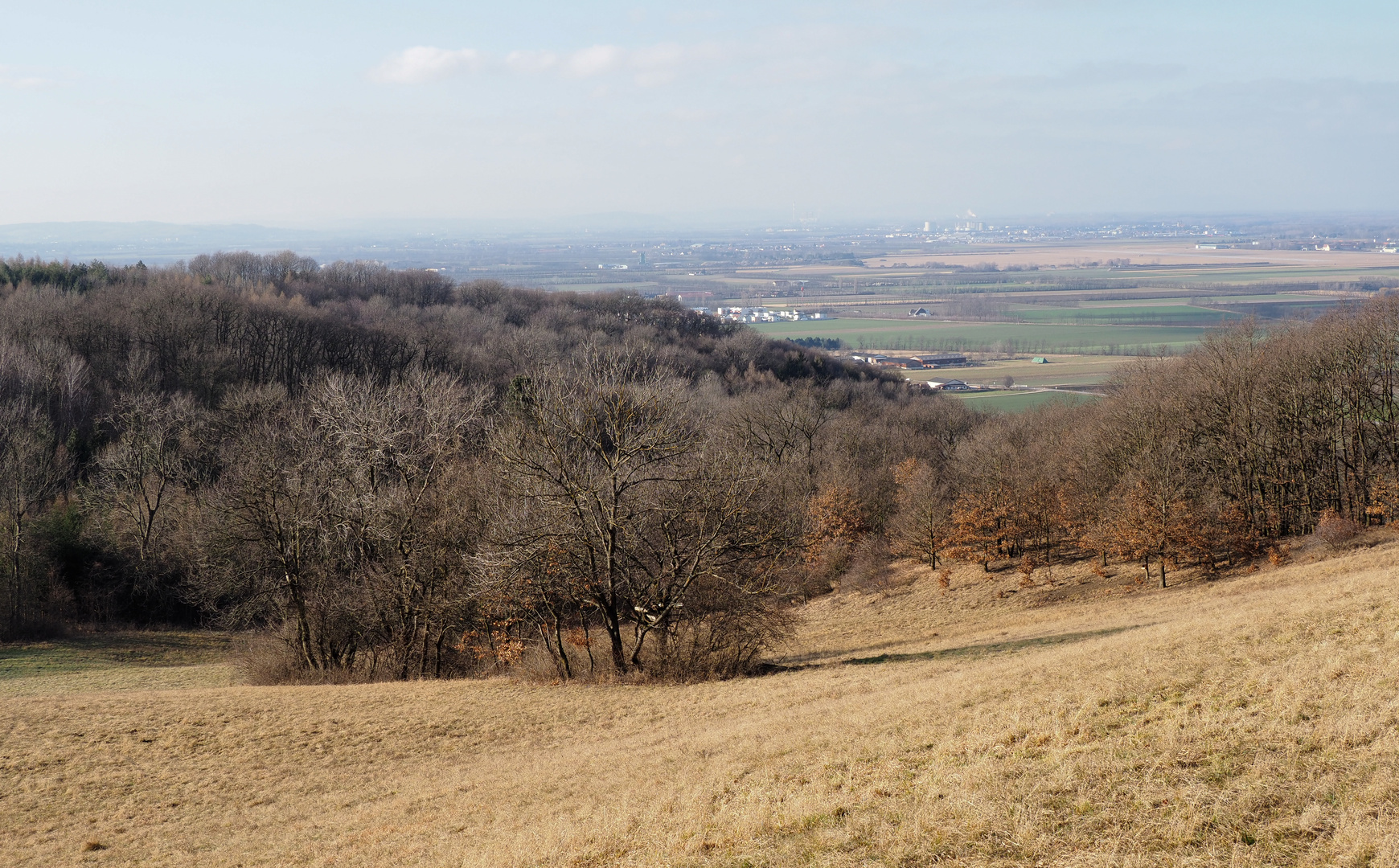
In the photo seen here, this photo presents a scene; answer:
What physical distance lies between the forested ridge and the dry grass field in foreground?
4.00 metres

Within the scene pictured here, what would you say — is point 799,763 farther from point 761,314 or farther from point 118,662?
point 761,314

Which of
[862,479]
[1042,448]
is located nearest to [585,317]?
[862,479]

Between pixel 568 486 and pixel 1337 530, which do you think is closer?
pixel 568 486

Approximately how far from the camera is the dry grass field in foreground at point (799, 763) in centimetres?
891

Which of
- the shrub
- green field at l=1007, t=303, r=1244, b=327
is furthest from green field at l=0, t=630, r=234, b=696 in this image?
green field at l=1007, t=303, r=1244, b=327

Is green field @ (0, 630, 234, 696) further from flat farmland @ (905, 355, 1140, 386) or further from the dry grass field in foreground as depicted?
flat farmland @ (905, 355, 1140, 386)

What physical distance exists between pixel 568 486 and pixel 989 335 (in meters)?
151

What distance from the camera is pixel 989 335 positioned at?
162000mm

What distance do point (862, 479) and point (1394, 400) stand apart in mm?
27744

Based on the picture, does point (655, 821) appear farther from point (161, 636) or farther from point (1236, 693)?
point (161, 636)

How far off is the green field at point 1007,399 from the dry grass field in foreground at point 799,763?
71.6m

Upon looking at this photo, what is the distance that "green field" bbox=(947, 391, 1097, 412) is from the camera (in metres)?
92.8

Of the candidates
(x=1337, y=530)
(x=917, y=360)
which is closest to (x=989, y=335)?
(x=917, y=360)

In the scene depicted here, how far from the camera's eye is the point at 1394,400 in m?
38.2
